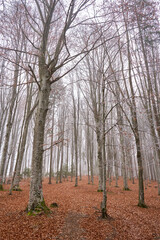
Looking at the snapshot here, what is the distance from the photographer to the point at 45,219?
3473 millimetres

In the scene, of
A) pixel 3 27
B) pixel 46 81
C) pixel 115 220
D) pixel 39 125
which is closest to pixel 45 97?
pixel 46 81

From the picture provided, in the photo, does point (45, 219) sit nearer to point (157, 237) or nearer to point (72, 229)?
point (72, 229)

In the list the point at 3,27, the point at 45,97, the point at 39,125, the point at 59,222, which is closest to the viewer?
the point at 59,222

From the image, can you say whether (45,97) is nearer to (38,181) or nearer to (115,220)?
(38,181)

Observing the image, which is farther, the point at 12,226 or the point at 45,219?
the point at 45,219

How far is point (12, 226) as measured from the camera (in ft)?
10.0

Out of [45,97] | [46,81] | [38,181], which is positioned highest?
[46,81]

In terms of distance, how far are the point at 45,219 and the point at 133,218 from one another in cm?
280

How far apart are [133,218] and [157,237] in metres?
1.12

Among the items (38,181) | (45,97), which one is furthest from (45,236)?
(45,97)

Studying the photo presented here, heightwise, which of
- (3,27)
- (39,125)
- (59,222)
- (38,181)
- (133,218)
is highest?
(3,27)

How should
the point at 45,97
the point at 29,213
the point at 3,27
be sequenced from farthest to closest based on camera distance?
the point at 3,27
the point at 45,97
the point at 29,213

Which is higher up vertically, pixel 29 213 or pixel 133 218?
pixel 29 213

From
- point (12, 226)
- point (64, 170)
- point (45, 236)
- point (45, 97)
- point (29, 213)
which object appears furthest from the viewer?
point (64, 170)
